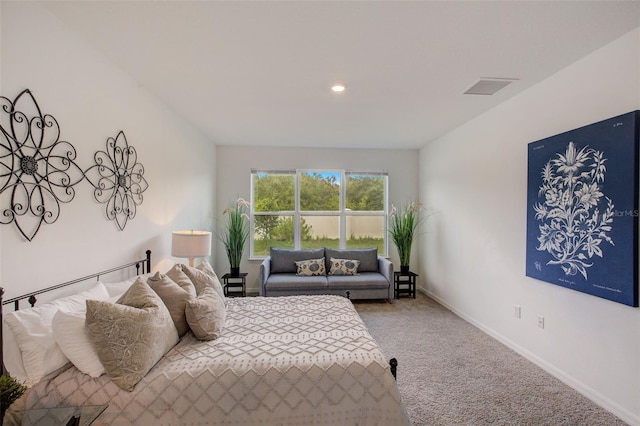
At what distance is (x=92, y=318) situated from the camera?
4.93ft

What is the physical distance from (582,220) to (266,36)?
2.78 meters

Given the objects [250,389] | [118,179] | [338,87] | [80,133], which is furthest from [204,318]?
[338,87]

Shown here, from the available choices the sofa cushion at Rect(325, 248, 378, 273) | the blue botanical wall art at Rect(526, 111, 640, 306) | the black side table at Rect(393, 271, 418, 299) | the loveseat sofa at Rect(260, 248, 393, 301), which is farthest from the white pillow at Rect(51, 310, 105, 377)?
the black side table at Rect(393, 271, 418, 299)

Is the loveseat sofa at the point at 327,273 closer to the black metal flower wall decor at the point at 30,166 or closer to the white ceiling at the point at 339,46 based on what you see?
the white ceiling at the point at 339,46

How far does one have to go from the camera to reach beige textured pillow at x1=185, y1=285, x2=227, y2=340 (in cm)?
197

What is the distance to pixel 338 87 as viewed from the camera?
111 inches

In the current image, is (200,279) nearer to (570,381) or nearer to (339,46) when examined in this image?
(339,46)

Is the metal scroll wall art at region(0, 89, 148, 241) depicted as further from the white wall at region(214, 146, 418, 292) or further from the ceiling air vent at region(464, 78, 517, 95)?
the ceiling air vent at region(464, 78, 517, 95)

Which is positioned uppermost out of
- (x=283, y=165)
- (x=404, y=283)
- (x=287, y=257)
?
(x=283, y=165)

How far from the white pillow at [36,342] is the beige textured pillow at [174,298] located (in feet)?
1.82

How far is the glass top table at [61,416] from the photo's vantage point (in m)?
1.26

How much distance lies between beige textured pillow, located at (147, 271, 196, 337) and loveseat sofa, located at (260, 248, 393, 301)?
234cm

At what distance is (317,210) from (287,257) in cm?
109

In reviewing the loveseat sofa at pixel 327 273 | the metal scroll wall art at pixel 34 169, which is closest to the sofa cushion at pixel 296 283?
the loveseat sofa at pixel 327 273
